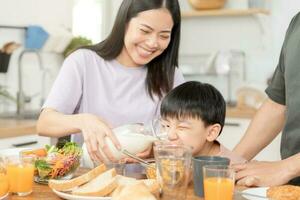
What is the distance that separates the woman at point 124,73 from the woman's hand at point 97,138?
17 cm

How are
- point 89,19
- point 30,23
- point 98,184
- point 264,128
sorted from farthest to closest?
point 89,19 < point 30,23 < point 264,128 < point 98,184

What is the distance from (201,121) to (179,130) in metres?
0.09

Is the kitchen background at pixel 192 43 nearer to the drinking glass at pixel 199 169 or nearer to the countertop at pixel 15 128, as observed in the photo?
the countertop at pixel 15 128

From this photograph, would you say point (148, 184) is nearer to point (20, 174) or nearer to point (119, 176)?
point (119, 176)

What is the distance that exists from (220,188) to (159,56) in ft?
2.86

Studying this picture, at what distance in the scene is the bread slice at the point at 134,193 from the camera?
1.13 metres

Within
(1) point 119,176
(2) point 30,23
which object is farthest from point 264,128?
(2) point 30,23

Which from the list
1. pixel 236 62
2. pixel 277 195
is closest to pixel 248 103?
pixel 236 62

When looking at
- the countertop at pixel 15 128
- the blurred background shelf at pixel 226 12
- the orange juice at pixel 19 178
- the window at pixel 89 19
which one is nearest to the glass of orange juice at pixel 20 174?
the orange juice at pixel 19 178

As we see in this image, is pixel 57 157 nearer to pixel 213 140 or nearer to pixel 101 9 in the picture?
pixel 213 140

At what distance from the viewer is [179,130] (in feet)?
5.71

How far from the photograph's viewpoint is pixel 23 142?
9.52ft

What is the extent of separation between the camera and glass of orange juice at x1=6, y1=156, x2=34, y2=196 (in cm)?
128

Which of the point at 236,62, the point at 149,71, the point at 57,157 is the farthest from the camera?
the point at 236,62
